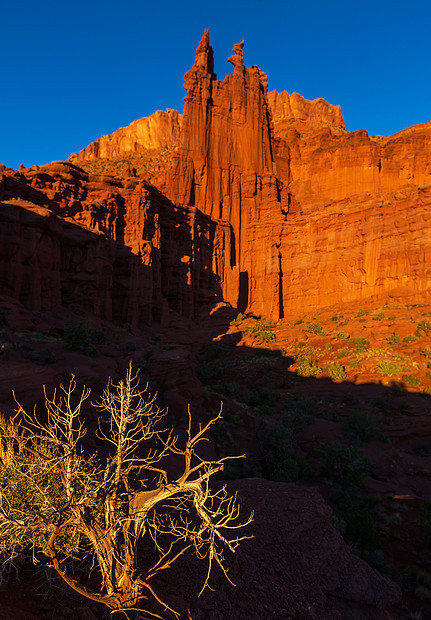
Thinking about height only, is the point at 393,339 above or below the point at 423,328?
below

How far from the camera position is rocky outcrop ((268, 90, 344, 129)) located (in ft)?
303

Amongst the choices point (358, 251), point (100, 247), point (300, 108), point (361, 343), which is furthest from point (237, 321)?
point (300, 108)

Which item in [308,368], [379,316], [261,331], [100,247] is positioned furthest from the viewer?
[261,331]

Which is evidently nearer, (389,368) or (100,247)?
(389,368)

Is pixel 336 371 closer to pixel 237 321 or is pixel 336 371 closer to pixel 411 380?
pixel 411 380

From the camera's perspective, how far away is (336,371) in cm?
2370

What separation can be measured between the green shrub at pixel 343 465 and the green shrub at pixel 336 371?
10.6 metres

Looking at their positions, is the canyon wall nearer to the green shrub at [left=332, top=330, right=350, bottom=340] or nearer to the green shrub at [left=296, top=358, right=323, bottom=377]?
the green shrub at [left=332, top=330, right=350, bottom=340]

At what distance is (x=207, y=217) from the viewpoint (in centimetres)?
4669

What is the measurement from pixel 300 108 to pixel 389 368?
9402 centimetres

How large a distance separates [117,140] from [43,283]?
87175 mm

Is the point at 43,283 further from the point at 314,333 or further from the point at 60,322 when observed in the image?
the point at 314,333

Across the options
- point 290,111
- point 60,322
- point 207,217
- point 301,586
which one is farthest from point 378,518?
point 290,111

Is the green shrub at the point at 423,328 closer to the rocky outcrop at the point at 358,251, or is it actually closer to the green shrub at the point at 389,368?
the green shrub at the point at 389,368
